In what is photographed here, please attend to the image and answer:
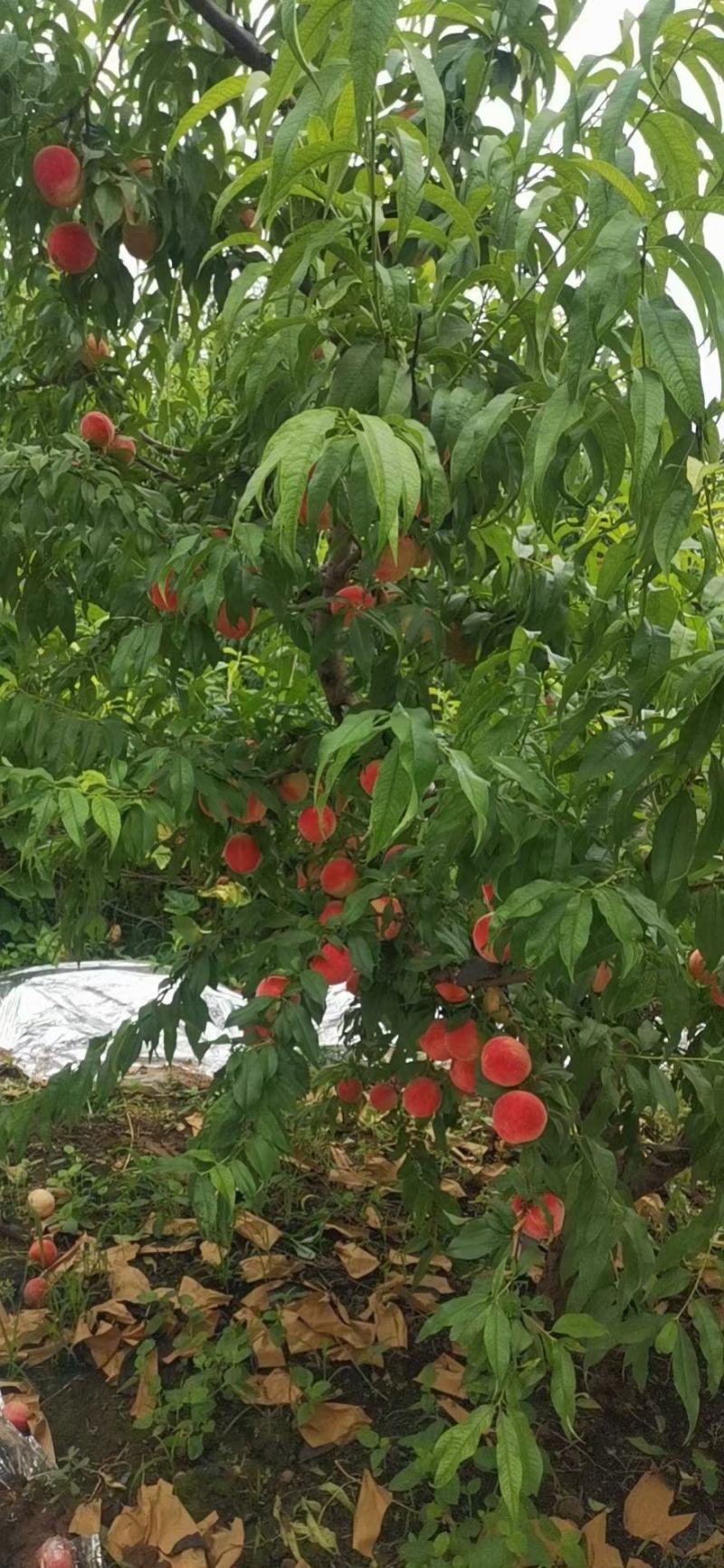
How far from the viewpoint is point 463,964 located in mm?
1417

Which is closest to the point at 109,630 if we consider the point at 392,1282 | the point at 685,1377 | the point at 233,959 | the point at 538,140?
the point at 233,959

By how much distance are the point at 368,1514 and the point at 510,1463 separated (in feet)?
2.30

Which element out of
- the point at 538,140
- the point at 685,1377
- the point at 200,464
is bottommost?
the point at 685,1377

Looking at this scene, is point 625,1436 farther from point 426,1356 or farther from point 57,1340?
point 57,1340

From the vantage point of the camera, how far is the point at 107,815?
1228 mm

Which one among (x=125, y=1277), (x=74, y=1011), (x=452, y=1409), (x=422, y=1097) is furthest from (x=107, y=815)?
(x=74, y=1011)

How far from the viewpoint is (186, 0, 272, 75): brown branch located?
1.32m

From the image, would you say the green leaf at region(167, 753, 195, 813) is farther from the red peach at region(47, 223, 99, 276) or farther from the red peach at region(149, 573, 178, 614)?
the red peach at region(47, 223, 99, 276)

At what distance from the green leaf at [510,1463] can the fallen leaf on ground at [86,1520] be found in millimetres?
798

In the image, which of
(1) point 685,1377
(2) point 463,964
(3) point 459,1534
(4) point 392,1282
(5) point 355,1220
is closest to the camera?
(1) point 685,1377

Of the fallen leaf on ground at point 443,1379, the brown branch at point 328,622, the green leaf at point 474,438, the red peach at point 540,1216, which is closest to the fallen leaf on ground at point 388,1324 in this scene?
the fallen leaf on ground at point 443,1379

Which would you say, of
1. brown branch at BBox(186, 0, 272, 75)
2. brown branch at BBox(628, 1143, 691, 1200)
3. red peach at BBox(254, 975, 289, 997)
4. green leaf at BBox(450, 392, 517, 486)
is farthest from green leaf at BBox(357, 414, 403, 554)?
brown branch at BBox(628, 1143, 691, 1200)

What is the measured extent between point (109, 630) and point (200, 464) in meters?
0.27

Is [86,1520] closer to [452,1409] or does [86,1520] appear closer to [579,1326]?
[452,1409]
